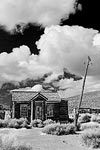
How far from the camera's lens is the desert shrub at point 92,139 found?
1473 centimetres

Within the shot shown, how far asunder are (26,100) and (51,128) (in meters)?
15.9

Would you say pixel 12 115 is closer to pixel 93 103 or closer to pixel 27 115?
pixel 27 115

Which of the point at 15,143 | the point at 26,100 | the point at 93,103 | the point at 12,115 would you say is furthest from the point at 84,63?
the point at 93,103

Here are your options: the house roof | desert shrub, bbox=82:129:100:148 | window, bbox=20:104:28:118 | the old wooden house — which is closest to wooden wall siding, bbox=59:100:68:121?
the old wooden house

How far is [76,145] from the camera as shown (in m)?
15.3

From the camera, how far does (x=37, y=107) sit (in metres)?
36.2

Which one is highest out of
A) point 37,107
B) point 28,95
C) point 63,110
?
point 28,95

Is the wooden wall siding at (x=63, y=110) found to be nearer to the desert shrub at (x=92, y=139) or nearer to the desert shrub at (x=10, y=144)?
the desert shrub at (x=92, y=139)

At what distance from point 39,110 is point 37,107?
51cm

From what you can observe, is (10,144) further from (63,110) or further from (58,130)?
(63,110)

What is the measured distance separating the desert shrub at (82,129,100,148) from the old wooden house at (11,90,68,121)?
20679 mm

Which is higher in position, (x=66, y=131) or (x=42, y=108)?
(x=42, y=108)

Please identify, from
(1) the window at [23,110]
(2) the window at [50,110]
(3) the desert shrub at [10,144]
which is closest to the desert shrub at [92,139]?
(3) the desert shrub at [10,144]

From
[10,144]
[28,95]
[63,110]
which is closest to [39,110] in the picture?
[28,95]
